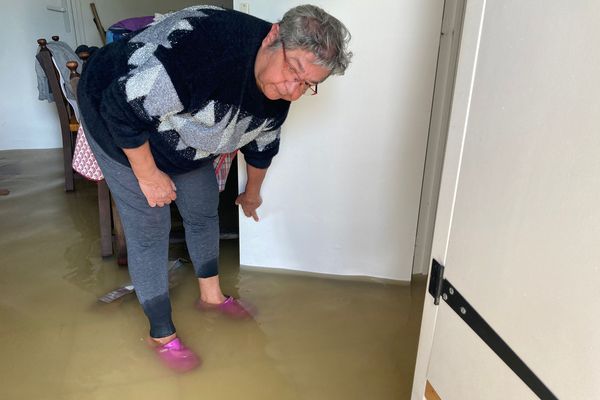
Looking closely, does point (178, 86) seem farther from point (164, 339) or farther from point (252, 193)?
point (164, 339)

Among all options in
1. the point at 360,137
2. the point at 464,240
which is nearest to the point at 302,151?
the point at 360,137

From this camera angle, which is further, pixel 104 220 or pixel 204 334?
pixel 104 220

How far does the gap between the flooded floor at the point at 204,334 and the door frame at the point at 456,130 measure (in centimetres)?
74

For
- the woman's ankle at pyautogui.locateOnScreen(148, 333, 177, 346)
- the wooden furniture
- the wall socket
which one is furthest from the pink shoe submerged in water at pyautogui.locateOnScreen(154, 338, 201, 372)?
the wooden furniture

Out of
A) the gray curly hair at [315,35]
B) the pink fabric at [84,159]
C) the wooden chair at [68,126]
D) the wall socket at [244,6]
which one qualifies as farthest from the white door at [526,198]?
the wooden chair at [68,126]

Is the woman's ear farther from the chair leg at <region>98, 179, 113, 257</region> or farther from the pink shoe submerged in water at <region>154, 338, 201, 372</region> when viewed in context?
the chair leg at <region>98, 179, 113, 257</region>

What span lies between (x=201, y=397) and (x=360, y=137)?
3.38ft

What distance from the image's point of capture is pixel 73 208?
2.64 meters

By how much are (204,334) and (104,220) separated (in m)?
0.76

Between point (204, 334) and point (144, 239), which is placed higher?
point (144, 239)

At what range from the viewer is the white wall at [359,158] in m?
1.63

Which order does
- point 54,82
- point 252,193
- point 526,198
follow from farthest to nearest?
1. point 54,82
2. point 252,193
3. point 526,198

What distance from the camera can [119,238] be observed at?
2.04 metres

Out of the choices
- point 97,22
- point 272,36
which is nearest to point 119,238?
point 272,36
